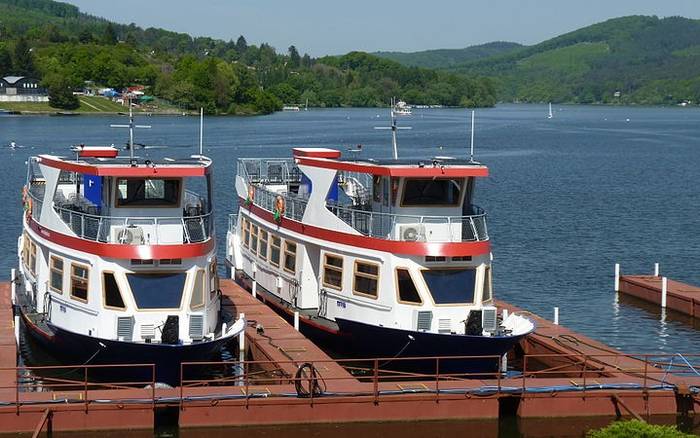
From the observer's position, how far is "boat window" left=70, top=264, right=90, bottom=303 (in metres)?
28.9

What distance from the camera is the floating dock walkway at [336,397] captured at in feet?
81.7

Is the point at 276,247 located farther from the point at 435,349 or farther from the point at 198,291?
the point at 435,349

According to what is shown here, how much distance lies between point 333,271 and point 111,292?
6.25 m

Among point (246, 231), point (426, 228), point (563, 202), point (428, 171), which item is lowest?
point (563, 202)

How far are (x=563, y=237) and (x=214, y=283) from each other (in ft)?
107

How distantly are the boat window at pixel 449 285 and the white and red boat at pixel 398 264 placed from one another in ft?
0.08

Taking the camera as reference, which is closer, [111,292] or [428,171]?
[111,292]

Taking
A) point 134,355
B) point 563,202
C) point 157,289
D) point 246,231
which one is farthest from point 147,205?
point 563,202

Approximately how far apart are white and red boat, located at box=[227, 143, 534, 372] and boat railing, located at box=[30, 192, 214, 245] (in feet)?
13.0

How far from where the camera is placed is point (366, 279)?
30797mm

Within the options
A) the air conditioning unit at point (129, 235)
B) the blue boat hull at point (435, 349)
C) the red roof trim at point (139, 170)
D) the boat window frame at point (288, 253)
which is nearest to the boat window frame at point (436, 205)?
the blue boat hull at point (435, 349)

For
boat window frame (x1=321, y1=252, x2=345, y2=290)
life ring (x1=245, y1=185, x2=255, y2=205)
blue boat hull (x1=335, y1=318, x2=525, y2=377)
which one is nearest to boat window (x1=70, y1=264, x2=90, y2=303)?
boat window frame (x1=321, y1=252, x2=345, y2=290)

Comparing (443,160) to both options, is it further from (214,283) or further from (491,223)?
(491,223)

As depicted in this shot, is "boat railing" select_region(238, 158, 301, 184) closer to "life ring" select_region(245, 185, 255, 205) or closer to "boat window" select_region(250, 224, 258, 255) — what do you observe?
"life ring" select_region(245, 185, 255, 205)
